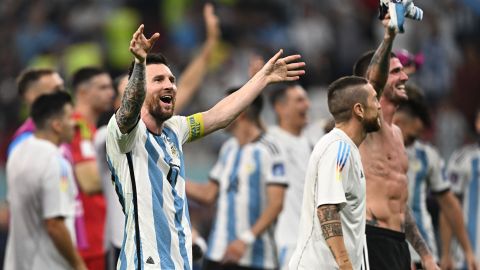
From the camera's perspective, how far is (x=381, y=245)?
27.8ft

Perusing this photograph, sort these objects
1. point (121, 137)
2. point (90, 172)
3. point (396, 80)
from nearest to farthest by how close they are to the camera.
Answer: point (121, 137) → point (396, 80) → point (90, 172)

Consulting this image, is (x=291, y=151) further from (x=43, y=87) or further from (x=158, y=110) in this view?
(x=158, y=110)

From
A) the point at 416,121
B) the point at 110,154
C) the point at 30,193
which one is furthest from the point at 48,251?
the point at 416,121

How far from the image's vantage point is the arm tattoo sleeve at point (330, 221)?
745cm

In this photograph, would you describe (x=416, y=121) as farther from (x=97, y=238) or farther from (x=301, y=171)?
(x=97, y=238)

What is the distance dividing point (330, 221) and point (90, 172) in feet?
12.1

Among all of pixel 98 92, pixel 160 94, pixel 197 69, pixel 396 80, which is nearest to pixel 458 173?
pixel 197 69

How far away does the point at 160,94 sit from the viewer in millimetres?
7238

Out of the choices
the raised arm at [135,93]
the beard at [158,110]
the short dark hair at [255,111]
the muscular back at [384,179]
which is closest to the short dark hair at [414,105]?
the short dark hair at [255,111]

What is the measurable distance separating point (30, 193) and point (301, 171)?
3901 mm

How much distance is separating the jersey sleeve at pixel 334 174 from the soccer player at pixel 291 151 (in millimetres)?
4429

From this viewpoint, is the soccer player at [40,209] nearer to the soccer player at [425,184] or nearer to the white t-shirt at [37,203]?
the white t-shirt at [37,203]

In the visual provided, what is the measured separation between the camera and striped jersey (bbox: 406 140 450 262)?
11.1 meters

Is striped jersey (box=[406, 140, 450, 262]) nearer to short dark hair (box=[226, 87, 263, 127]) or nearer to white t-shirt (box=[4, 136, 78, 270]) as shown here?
short dark hair (box=[226, 87, 263, 127])
